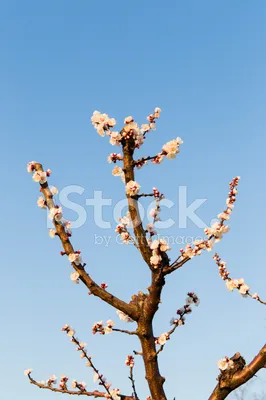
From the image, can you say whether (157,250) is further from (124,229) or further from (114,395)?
(114,395)

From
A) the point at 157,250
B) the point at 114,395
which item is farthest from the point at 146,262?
the point at 114,395

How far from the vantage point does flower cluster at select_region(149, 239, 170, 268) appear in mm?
6324

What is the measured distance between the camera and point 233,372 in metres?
6.51

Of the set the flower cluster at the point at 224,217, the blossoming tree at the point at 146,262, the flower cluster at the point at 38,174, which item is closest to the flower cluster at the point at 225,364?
the blossoming tree at the point at 146,262

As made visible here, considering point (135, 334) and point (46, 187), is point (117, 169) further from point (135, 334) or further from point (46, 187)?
point (135, 334)

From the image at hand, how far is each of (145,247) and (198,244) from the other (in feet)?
2.47

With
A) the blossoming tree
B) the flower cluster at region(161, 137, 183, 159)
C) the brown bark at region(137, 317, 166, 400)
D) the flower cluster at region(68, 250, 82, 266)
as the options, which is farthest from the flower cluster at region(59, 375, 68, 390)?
the flower cluster at region(161, 137, 183, 159)

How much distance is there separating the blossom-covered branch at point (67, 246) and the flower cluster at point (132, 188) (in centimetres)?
107

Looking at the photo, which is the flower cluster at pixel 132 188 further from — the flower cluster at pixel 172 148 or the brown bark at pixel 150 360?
the brown bark at pixel 150 360

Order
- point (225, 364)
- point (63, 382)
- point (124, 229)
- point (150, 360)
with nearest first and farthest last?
point (225, 364), point (150, 360), point (124, 229), point (63, 382)

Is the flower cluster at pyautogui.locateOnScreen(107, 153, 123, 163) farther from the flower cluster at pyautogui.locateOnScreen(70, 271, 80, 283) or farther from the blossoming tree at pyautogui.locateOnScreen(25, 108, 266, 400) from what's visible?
the flower cluster at pyautogui.locateOnScreen(70, 271, 80, 283)

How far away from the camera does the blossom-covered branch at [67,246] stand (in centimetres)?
679

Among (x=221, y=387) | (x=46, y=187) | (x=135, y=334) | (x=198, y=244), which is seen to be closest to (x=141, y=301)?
(x=135, y=334)

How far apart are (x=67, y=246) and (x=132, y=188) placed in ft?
4.15
